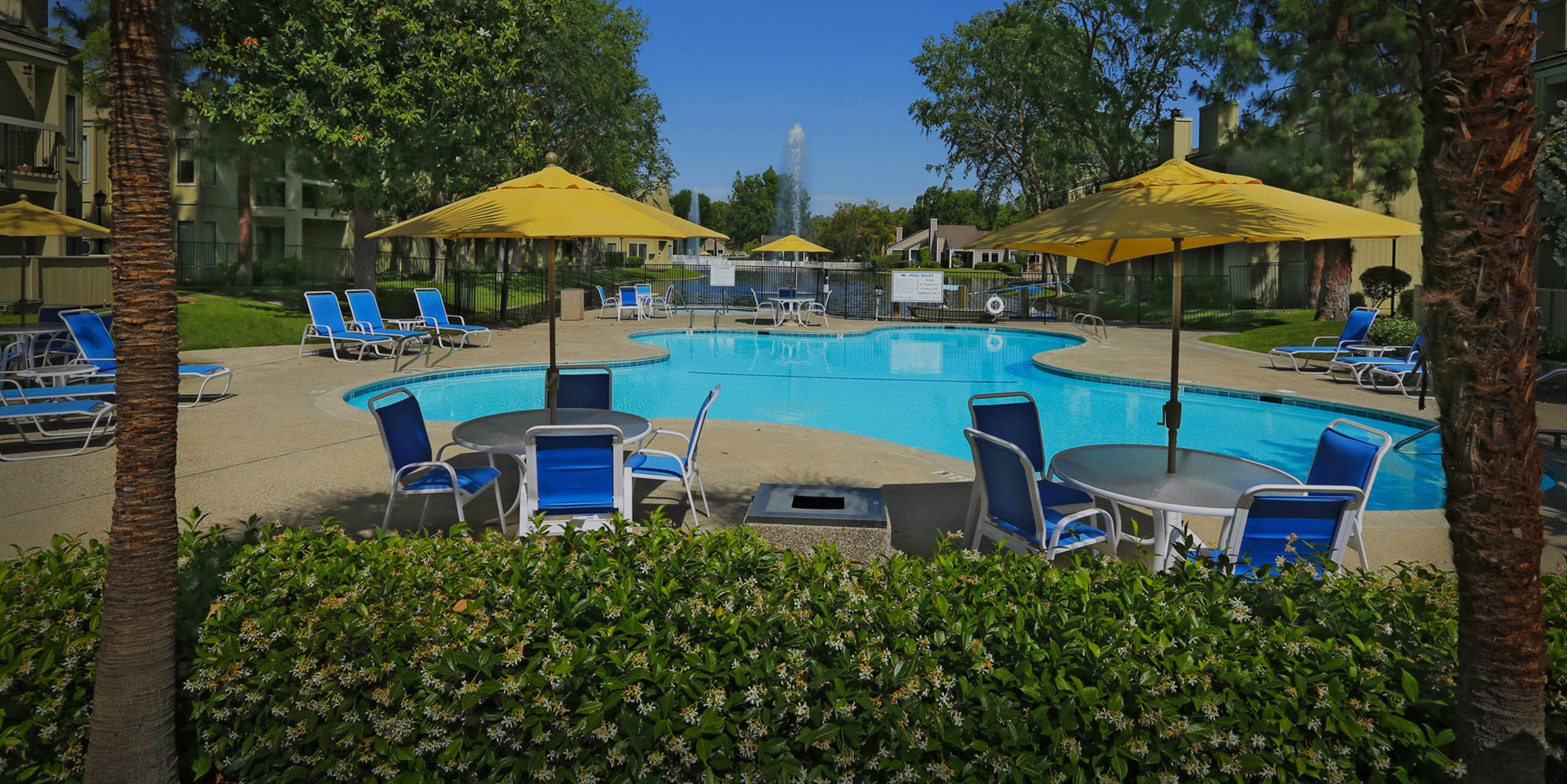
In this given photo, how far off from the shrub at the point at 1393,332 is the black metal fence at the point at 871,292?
7.99 metres

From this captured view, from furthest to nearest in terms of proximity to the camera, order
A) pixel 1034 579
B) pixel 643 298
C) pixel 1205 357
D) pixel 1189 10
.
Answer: pixel 643 298, pixel 1189 10, pixel 1205 357, pixel 1034 579

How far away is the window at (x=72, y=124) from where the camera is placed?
26.9 meters

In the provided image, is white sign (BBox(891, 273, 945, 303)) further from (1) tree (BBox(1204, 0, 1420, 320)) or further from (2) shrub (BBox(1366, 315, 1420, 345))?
(2) shrub (BBox(1366, 315, 1420, 345))

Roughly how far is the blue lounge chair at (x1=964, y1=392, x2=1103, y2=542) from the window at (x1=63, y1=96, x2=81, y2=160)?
28974 millimetres

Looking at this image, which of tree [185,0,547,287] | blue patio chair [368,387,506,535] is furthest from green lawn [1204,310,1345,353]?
blue patio chair [368,387,506,535]

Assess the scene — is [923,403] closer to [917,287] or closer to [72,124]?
[917,287]

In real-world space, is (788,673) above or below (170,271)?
below

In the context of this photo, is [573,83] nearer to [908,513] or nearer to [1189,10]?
[1189,10]

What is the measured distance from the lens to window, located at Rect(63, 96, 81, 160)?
88.1 feet

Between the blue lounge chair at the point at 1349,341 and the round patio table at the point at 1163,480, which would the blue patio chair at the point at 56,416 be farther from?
the blue lounge chair at the point at 1349,341

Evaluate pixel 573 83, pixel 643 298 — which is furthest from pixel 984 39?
pixel 643 298

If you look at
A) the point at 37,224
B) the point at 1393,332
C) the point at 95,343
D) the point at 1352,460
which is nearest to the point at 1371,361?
the point at 1393,332

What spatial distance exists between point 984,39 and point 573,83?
14844 millimetres

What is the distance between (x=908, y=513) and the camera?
637cm
